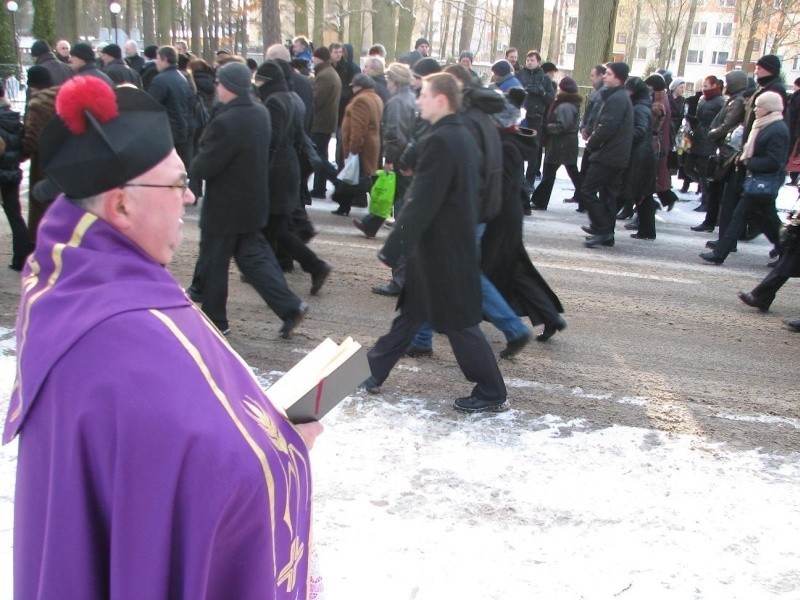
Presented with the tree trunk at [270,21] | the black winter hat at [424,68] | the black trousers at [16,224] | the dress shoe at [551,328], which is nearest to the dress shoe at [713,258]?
the black winter hat at [424,68]

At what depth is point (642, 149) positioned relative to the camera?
33.2ft

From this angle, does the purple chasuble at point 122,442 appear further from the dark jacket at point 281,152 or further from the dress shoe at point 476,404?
the dark jacket at point 281,152

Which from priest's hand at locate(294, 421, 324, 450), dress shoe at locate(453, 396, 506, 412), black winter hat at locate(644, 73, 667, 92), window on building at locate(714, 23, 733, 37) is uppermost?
window on building at locate(714, 23, 733, 37)

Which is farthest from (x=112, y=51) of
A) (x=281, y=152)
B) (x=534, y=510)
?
(x=534, y=510)

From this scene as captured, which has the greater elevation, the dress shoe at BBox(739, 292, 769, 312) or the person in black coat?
the person in black coat

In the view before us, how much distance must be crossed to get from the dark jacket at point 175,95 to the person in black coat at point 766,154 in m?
6.28

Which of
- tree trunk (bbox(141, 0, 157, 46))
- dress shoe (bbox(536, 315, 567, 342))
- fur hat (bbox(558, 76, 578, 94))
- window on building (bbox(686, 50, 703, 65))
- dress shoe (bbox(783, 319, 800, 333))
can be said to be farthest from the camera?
window on building (bbox(686, 50, 703, 65))

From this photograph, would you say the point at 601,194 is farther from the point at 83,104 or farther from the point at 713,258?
the point at 83,104

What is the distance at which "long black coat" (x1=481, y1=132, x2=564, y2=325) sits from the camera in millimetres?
5855

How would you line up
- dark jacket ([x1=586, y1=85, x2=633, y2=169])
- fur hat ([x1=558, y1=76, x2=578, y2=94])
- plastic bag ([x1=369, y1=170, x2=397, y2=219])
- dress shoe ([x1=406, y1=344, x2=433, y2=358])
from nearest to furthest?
dress shoe ([x1=406, y1=344, x2=433, y2=358]), plastic bag ([x1=369, y1=170, x2=397, y2=219]), dark jacket ([x1=586, y1=85, x2=633, y2=169]), fur hat ([x1=558, y1=76, x2=578, y2=94])

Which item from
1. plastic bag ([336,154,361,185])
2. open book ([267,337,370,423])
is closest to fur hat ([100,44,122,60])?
plastic bag ([336,154,361,185])

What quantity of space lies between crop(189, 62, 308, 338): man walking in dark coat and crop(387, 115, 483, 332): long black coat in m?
1.35

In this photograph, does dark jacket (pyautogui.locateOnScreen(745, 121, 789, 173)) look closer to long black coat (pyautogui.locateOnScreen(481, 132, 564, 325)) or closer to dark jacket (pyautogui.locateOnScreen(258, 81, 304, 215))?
long black coat (pyautogui.locateOnScreen(481, 132, 564, 325))

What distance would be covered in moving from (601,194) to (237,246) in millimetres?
5337
